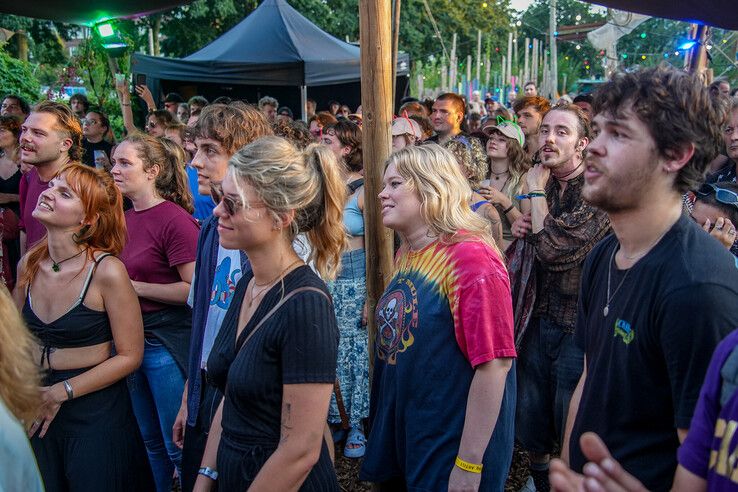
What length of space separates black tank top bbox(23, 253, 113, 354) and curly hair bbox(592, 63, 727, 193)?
237 centimetres

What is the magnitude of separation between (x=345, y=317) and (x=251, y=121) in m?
1.99

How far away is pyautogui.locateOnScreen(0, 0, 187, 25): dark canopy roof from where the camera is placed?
664cm

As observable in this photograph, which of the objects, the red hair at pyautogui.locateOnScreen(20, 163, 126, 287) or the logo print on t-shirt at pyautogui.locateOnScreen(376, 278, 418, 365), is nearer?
the logo print on t-shirt at pyautogui.locateOnScreen(376, 278, 418, 365)

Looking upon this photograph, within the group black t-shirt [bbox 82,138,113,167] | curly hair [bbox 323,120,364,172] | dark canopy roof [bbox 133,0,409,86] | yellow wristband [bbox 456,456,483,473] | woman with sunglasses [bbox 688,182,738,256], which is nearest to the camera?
yellow wristband [bbox 456,456,483,473]

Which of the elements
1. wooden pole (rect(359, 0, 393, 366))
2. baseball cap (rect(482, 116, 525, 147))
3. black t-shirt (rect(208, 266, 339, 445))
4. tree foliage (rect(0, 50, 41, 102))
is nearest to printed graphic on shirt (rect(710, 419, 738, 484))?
black t-shirt (rect(208, 266, 339, 445))

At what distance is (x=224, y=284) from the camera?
117 inches

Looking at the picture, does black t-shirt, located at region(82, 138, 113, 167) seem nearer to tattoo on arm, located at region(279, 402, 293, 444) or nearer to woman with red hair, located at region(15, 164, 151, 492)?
woman with red hair, located at region(15, 164, 151, 492)

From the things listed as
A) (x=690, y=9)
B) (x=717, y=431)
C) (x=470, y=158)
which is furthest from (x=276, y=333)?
(x=690, y=9)

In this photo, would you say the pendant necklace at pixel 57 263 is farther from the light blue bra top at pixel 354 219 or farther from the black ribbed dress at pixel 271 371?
the light blue bra top at pixel 354 219

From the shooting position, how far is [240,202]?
2.17 m

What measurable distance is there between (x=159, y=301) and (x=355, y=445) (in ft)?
6.34

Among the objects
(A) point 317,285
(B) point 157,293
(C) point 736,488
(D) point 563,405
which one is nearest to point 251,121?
(B) point 157,293

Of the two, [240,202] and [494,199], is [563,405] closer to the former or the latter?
[494,199]

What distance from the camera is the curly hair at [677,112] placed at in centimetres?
185
